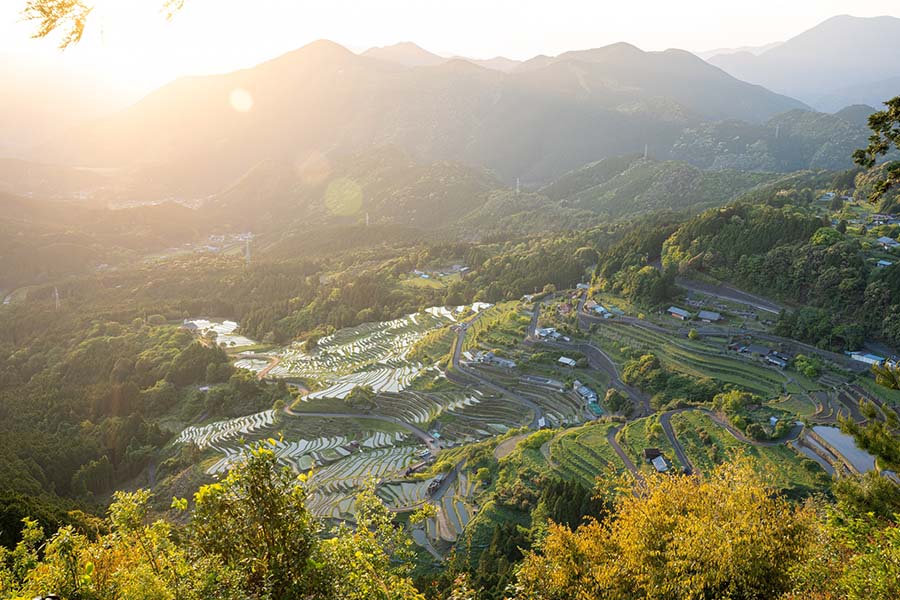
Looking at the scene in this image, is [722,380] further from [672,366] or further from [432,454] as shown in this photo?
[432,454]

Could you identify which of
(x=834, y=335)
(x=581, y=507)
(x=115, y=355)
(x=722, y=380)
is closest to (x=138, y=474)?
(x=115, y=355)

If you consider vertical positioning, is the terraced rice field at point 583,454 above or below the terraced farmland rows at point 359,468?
above

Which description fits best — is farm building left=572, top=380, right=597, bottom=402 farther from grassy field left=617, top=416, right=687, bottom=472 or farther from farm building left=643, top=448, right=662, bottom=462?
farm building left=643, top=448, right=662, bottom=462

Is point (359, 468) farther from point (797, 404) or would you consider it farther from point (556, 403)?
point (797, 404)

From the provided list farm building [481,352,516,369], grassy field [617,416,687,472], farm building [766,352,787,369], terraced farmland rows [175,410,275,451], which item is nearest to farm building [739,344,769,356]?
farm building [766,352,787,369]

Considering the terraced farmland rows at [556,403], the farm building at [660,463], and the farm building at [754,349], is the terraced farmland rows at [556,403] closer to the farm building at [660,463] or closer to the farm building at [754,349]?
the farm building at [660,463]

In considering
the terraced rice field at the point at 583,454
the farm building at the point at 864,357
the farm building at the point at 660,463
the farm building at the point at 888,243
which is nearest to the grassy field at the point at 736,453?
the farm building at the point at 660,463
